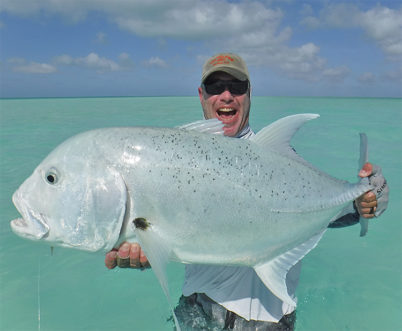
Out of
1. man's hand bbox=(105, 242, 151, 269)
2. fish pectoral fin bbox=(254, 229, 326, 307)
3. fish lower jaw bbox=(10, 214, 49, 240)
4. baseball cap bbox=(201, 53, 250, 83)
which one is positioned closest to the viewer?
fish lower jaw bbox=(10, 214, 49, 240)

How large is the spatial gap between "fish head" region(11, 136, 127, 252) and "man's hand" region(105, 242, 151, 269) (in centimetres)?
16

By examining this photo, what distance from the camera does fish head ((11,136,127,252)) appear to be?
1.46m

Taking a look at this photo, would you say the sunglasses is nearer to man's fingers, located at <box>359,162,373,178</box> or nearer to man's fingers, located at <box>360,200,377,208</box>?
man's fingers, located at <box>359,162,373,178</box>

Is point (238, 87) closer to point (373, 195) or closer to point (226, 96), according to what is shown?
point (226, 96)

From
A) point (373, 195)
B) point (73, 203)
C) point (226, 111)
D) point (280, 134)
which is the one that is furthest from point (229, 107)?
point (73, 203)

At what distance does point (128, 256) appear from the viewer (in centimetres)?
166

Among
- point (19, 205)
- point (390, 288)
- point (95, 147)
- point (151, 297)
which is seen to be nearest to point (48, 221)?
point (19, 205)

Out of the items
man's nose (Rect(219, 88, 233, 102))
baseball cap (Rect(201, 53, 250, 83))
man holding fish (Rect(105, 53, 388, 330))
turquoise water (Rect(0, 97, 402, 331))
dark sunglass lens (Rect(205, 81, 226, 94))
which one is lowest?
turquoise water (Rect(0, 97, 402, 331))

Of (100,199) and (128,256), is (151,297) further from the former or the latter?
(100,199)

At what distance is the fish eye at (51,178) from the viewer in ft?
4.88

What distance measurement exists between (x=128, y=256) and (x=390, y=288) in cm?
403

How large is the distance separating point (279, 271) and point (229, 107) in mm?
1284

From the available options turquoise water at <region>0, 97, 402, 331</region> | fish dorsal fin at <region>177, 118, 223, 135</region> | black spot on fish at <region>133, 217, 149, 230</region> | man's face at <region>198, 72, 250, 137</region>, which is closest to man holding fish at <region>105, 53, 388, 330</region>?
man's face at <region>198, 72, 250, 137</region>

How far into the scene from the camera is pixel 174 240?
156 centimetres
